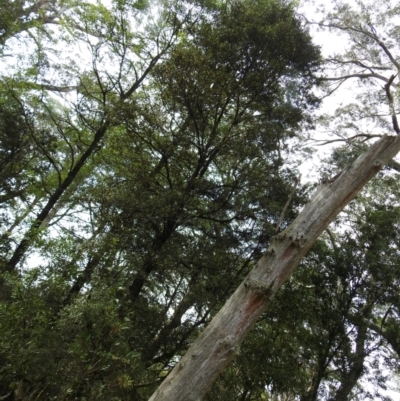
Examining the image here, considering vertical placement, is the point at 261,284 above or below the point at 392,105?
below

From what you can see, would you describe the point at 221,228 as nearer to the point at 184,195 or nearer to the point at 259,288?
the point at 184,195

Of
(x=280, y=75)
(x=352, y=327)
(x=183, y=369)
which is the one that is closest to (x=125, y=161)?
(x=280, y=75)

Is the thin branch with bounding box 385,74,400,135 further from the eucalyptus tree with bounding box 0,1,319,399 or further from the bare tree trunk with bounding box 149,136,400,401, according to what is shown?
the bare tree trunk with bounding box 149,136,400,401

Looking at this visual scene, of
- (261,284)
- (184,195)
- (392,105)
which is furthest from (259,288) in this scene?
(392,105)

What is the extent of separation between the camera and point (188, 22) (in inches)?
377

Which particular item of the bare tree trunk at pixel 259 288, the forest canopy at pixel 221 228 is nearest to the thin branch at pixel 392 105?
the forest canopy at pixel 221 228

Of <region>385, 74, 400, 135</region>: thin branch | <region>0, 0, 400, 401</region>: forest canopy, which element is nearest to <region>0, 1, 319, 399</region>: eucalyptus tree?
<region>0, 0, 400, 401</region>: forest canopy

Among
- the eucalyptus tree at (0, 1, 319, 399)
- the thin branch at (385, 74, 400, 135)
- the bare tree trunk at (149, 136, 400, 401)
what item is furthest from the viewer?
the thin branch at (385, 74, 400, 135)

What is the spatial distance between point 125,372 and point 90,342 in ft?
1.86

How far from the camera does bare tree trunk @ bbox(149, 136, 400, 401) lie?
3070 millimetres

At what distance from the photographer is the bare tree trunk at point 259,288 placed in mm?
3070

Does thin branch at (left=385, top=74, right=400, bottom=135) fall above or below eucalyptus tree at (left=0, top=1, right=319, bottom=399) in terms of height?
above

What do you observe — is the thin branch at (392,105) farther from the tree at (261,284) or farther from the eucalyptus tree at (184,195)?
the tree at (261,284)

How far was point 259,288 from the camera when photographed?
346cm
